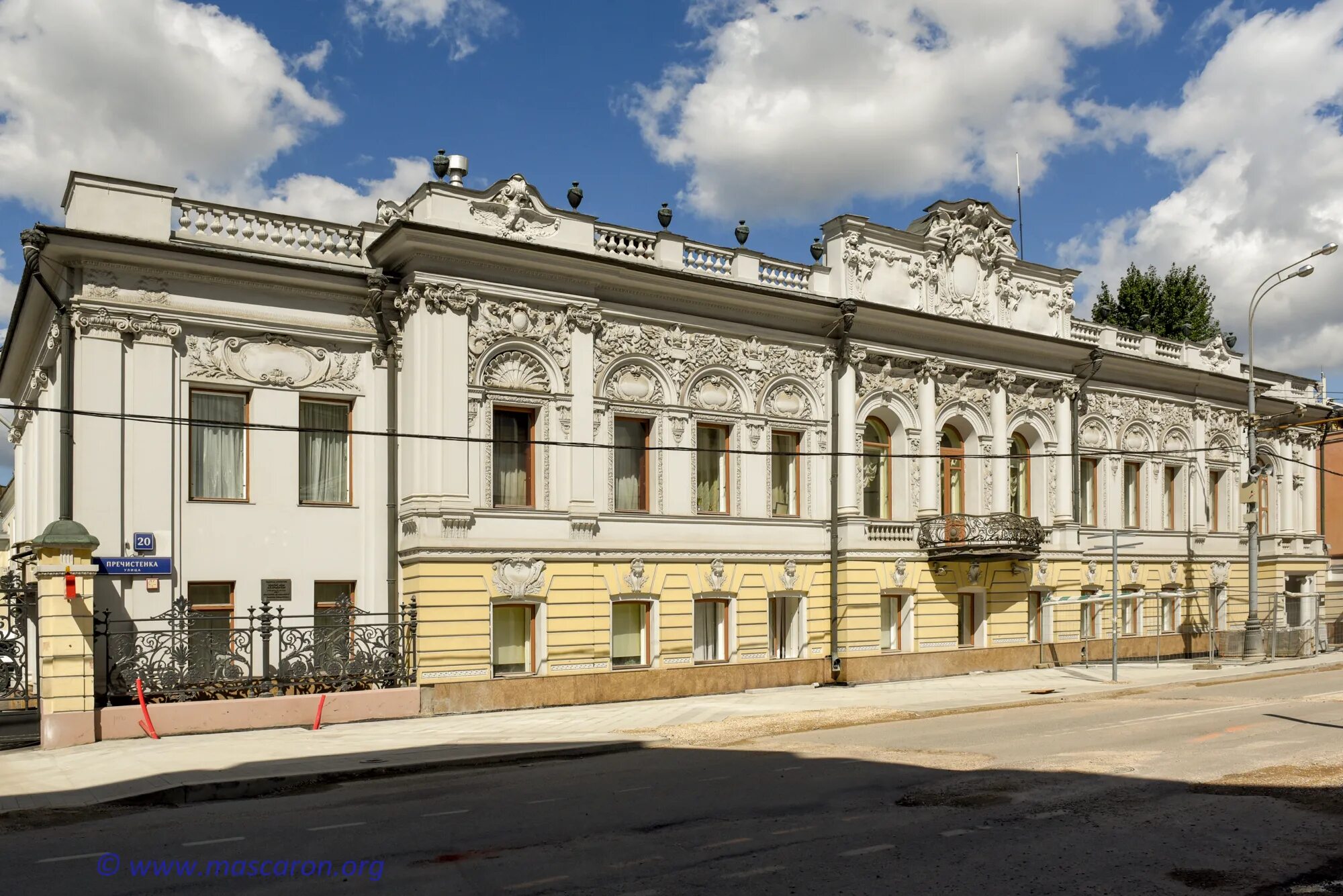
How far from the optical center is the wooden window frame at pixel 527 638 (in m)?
24.1

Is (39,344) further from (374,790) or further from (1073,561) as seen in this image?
(1073,561)

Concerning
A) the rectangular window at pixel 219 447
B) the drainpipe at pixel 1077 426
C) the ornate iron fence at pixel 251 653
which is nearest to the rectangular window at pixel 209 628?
the ornate iron fence at pixel 251 653

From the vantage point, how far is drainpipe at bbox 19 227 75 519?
21016 millimetres

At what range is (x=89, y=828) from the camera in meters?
12.6

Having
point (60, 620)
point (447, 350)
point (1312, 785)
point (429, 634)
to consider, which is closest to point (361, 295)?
point (447, 350)

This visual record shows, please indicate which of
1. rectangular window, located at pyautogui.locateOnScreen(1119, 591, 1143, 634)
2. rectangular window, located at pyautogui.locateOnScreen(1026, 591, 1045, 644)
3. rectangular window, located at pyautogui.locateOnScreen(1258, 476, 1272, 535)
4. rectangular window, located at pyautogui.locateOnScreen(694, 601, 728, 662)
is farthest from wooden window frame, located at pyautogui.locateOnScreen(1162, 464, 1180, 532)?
rectangular window, located at pyautogui.locateOnScreen(694, 601, 728, 662)

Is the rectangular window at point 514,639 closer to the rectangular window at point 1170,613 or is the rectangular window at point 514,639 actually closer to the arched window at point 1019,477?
the arched window at point 1019,477

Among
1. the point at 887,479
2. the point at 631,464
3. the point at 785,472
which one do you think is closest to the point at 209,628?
the point at 631,464

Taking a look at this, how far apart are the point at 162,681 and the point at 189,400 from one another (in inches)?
211

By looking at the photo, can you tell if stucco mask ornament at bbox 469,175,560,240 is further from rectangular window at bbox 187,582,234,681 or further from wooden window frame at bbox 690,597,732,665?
wooden window frame at bbox 690,597,732,665

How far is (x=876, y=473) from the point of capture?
31.4 metres

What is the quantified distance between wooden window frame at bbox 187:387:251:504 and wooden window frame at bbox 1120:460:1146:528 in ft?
87.7

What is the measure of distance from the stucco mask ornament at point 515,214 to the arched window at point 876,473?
10340 millimetres

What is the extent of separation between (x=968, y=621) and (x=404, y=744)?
18.6 m
